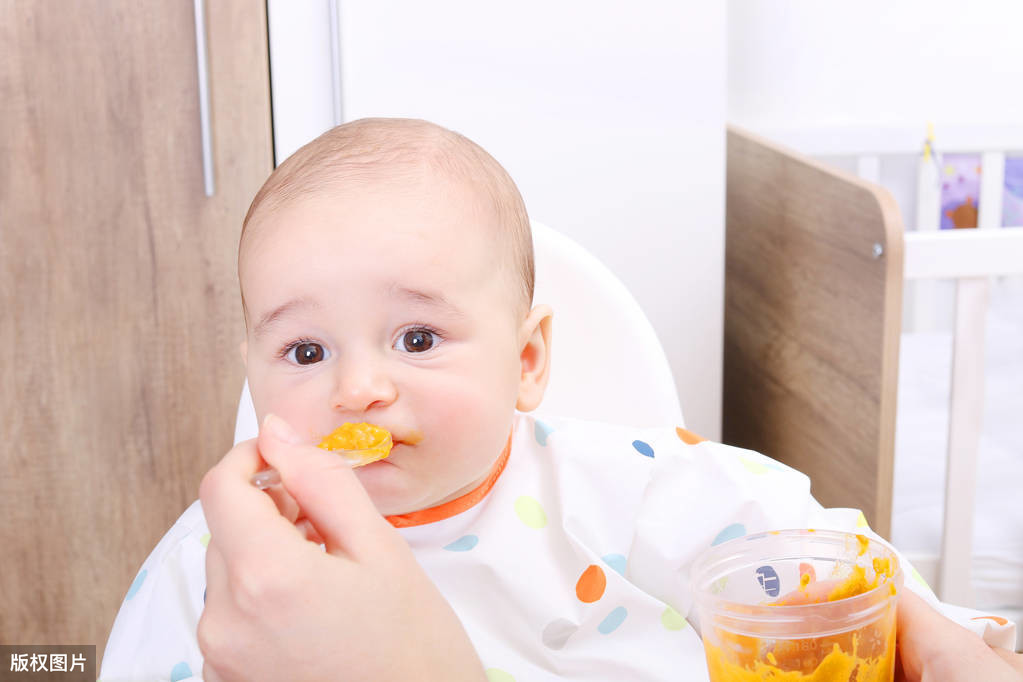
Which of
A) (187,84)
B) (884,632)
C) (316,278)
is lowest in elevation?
(884,632)

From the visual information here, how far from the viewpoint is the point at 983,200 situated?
219 centimetres

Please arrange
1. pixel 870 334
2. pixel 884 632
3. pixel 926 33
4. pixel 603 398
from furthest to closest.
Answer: pixel 926 33 < pixel 870 334 < pixel 603 398 < pixel 884 632

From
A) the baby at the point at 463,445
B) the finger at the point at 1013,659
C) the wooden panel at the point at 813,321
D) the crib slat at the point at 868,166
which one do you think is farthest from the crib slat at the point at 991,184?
the finger at the point at 1013,659

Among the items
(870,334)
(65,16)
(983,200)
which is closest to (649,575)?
(870,334)

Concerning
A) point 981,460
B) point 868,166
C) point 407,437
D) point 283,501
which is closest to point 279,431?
point 283,501

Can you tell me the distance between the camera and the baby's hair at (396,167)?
70cm

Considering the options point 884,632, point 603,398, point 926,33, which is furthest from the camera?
point 926,33

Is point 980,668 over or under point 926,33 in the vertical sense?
under

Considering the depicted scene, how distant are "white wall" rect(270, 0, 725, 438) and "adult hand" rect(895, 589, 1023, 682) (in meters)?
1.00

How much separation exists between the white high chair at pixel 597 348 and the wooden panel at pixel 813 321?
330 mm

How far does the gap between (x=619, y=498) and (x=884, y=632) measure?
1.04 feet

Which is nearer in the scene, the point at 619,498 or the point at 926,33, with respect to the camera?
the point at 619,498

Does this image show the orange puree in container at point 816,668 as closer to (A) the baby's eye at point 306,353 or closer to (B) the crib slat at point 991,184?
(A) the baby's eye at point 306,353

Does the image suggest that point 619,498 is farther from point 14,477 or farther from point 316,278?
point 14,477
